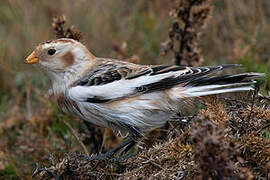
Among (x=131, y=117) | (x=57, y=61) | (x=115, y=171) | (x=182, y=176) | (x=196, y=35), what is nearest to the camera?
(x=182, y=176)

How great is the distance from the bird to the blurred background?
84 cm

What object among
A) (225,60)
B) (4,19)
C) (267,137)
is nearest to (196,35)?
(225,60)

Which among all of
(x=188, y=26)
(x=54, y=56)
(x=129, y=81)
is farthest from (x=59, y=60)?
(x=188, y=26)

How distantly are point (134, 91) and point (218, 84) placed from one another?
2.11ft

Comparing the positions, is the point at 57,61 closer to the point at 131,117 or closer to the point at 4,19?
the point at 131,117

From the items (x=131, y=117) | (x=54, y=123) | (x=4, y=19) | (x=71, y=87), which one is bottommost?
(x=54, y=123)

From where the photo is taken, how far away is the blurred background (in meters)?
4.45

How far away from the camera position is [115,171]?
2.99 m

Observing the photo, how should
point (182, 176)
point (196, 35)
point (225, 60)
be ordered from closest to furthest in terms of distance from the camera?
point (182, 176) → point (196, 35) → point (225, 60)

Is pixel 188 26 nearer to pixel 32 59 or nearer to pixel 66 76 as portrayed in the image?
pixel 66 76

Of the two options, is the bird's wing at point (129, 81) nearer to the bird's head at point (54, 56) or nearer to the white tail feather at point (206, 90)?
the white tail feather at point (206, 90)

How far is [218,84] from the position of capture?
3092 millimetres

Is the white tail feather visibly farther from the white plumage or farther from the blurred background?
the blurred background

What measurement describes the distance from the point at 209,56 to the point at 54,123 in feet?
7.95
